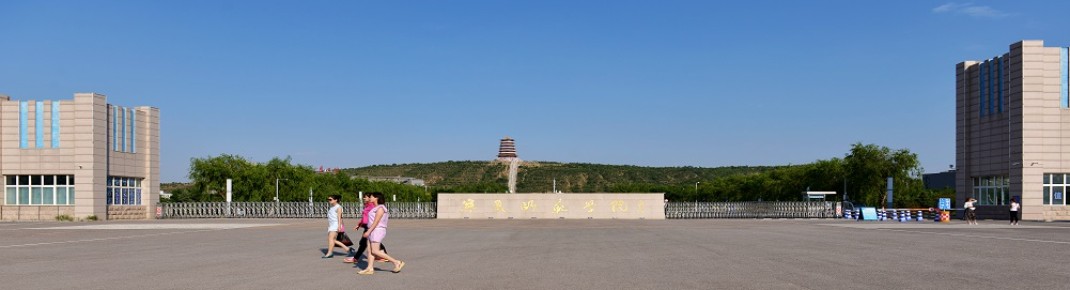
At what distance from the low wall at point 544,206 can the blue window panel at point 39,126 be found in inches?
→ 954

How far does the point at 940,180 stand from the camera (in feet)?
479

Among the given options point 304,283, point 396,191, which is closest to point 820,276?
point 304,283

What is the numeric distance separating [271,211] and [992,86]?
157ft

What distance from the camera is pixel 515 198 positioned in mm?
61781

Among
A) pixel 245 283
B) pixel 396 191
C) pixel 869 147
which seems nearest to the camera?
pixel 245 283

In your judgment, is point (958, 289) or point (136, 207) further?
point (136, 207)

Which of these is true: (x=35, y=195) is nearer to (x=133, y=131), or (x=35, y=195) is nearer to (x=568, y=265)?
(x=133, y=131)

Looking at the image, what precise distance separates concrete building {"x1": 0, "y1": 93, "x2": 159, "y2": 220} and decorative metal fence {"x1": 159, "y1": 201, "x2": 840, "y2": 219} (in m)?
6.93

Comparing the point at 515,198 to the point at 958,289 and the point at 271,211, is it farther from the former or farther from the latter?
the point at 958,289

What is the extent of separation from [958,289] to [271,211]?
192 feet

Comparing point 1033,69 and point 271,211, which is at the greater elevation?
point 1033,69

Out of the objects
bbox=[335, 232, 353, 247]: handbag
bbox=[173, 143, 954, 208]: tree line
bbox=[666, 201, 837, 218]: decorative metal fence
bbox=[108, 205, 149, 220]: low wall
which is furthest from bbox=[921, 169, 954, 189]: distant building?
bbox=[335, 232, 353, 247]: handbag

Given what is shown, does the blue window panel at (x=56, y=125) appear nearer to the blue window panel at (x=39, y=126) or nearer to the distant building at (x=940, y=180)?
Answer: the blue window panel at (x=39, y=126)

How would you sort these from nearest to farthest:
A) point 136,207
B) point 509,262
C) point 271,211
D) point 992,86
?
point 509,262 < point 992,86 < point 136,207 < point 271,211
